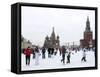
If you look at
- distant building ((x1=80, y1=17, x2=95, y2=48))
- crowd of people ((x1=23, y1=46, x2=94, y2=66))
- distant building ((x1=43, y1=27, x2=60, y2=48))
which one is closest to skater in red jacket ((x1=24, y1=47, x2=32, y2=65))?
crowd of people ((x1=23, y1=46, x2=94, y2=66))

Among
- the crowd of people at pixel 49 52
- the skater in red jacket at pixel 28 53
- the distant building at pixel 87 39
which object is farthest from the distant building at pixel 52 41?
the distant building at pixel 87 39

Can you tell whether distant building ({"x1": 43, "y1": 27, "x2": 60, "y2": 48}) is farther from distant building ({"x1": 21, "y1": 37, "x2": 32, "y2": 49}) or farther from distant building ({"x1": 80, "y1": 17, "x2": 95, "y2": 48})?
distant building ({"x1": 80, "y1": 17, "x2": 95, "y2": 48})

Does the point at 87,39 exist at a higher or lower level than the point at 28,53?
higher

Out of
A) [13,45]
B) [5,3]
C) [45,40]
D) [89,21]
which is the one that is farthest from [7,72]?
[89,21]

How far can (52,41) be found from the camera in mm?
2617

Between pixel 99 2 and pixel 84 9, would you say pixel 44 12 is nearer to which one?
pixel 84 9

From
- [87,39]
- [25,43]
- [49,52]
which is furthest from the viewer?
[87,39]

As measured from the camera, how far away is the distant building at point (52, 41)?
2.59 meters

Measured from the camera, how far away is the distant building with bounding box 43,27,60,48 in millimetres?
2590

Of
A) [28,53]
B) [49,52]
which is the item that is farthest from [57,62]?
[28,53]

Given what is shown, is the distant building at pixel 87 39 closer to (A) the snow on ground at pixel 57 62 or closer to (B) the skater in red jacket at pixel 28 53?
(A) the snow on ground at pixel 57 62

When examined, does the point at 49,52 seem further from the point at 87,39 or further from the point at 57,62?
the point at 87,39

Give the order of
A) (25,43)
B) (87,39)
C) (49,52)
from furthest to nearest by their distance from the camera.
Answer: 1. (87,39)
2. (49,52)
3. (25,43)

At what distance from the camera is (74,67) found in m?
2.71
